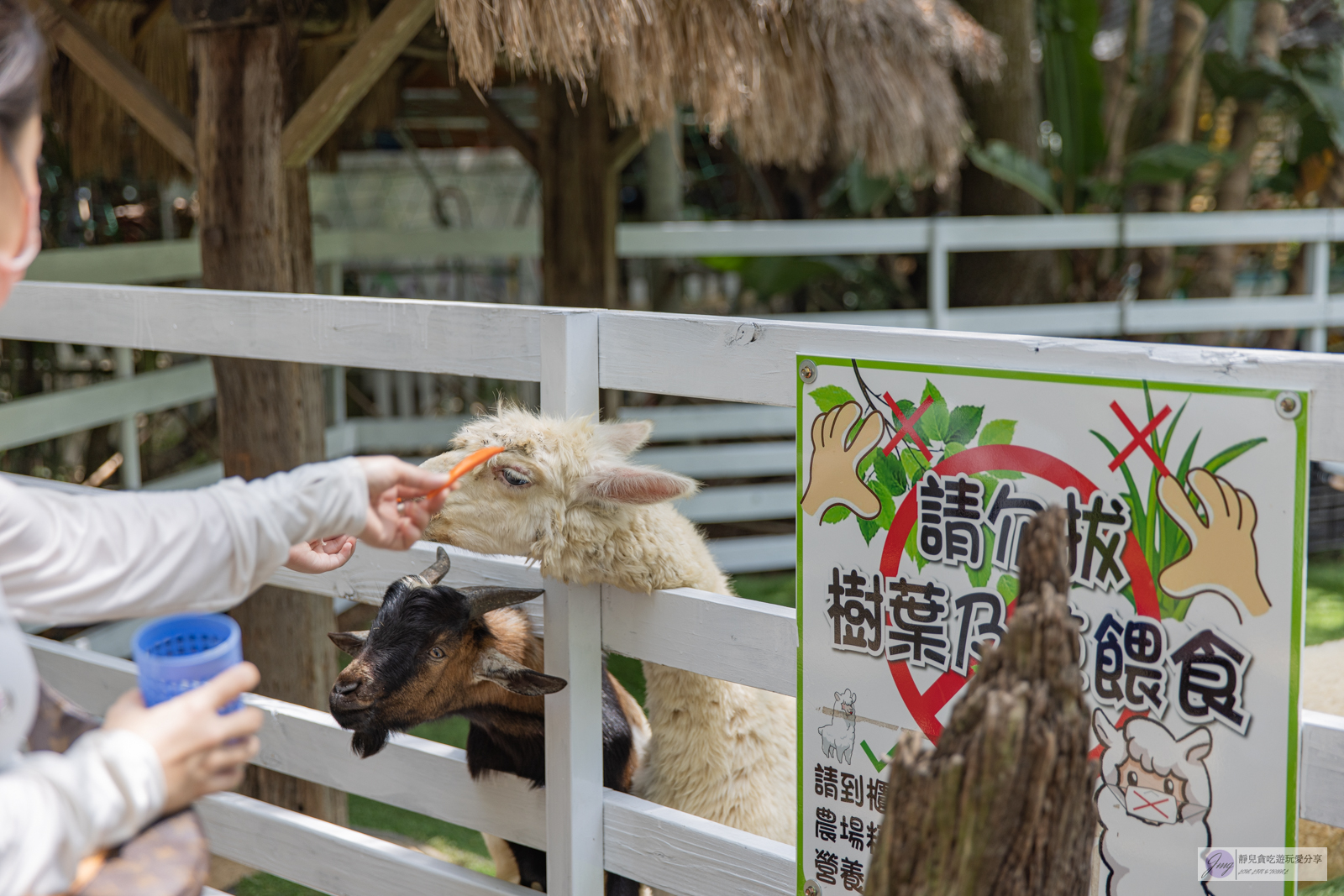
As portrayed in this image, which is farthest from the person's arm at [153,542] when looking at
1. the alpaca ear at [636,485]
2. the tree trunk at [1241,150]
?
the tree trunk at [1241,150]

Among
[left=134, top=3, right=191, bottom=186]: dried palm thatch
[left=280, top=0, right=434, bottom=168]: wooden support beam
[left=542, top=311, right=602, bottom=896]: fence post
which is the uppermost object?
[left=134, top=3, right=191, bottom=186]: dried palm thatch

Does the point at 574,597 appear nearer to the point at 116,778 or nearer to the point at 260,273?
the point at 116,778

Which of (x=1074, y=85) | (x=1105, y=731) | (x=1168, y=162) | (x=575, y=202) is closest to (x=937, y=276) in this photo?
(x=1168, y=162)

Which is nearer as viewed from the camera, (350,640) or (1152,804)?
(1152,804)

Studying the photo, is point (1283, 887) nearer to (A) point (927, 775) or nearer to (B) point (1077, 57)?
(A) point (927, 775)

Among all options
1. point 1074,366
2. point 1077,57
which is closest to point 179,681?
point 1074,366

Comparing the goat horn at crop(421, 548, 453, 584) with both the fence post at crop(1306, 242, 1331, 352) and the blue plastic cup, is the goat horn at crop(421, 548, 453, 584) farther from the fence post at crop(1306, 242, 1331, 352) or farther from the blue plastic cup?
the fence post at crop(1306, 242, 1331, 352)

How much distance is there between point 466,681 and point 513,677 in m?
0.17

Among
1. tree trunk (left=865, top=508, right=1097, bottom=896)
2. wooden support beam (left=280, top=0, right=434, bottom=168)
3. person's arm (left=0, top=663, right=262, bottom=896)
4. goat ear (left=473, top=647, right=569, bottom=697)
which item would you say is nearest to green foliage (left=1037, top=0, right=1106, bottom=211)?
wooden support beam (left=280, top=0, right=434, bottom=168)

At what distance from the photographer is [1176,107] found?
27.9 feet

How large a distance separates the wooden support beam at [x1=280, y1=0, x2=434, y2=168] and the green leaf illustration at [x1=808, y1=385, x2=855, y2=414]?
206 centimetres

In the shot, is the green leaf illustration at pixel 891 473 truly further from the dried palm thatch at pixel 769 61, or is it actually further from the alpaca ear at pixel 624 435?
the dried palm thatch at pixel 769 61

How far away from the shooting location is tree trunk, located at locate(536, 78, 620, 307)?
5.73 meters

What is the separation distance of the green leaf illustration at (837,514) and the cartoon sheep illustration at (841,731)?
0.96ft
